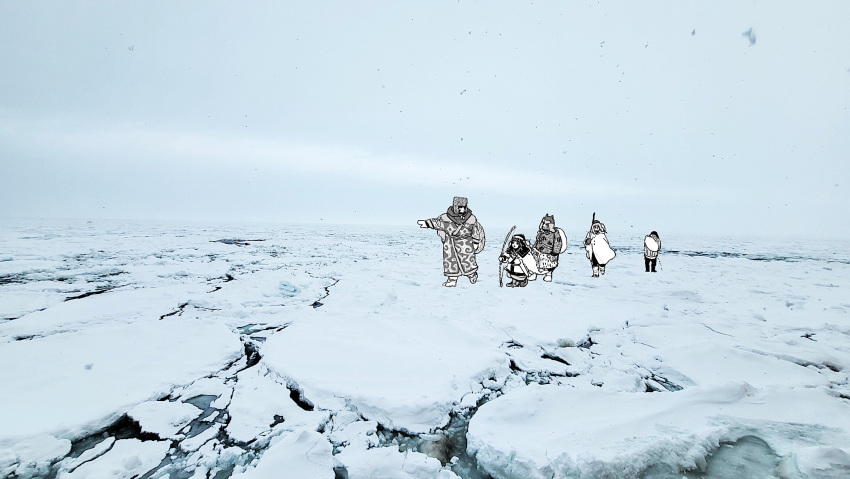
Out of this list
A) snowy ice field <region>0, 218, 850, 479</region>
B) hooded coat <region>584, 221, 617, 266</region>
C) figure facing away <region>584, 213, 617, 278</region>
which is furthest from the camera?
hooded coat <region>584, 221, 617, 266</region>

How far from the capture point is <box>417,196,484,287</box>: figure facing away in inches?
220

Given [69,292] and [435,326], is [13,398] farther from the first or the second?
[69,292]

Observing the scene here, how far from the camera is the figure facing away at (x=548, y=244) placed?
19.9 feet

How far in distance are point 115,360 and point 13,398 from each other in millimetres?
595

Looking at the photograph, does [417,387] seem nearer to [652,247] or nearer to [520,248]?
[520,248]

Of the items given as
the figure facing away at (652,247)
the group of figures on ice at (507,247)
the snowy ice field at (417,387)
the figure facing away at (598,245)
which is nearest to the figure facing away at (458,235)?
the group of figures on ice at (507,247)

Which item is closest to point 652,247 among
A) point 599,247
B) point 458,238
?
point 599,247

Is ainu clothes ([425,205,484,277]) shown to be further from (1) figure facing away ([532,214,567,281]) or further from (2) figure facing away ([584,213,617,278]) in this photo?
(2) figure facing away ([584,213,617,278])

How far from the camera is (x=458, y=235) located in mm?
5672

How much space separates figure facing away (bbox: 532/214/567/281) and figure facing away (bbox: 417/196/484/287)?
4.08 feet

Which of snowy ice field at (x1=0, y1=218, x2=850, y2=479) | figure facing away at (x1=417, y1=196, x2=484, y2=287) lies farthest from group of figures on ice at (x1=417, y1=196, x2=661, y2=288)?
snowy ice field at (x1=0, y1=218, x2=850, y2=479)

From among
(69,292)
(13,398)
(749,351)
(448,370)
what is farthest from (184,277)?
(749,351)

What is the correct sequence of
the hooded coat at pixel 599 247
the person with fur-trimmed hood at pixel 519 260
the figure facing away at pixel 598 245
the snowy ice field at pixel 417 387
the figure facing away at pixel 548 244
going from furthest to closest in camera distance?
1. the hooded coat at pixel 599 247
2. the figure facing away at pixel 598 245
3. the figure facing away at pixel 548 244
4. the person with fur-trimmed hood at pixel 519 260
5. the snowy ice field at pixel 417 387

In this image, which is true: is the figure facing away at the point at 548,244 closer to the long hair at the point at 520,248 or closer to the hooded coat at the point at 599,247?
the long hair at the point at 520,248
